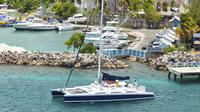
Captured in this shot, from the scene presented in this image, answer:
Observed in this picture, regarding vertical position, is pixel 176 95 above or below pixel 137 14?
below

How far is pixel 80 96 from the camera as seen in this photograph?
6250 cm

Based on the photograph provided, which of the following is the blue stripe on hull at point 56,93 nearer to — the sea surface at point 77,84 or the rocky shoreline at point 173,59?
the sea surface at point 77,84

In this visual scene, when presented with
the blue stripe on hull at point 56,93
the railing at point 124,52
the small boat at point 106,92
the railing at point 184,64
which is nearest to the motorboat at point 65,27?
the railing at point 124,52

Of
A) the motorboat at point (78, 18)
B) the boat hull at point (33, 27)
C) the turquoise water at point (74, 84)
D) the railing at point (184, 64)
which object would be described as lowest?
the turquoise water at point (74, 84)

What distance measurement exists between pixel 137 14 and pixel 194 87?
66.0 metres

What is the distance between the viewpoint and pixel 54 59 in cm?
8550

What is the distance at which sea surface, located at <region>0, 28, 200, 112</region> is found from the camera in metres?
61.9

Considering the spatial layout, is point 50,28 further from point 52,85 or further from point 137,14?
point 52,85

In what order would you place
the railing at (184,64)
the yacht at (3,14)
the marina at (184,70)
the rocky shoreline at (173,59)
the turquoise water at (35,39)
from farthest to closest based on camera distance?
the yacht at (3,14)
the turquoise water at (35,39)
the rocky shoreline at (173,59)
the railing at (184,64)
the marina at (184,70)

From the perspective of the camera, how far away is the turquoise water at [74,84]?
6191 centimetres

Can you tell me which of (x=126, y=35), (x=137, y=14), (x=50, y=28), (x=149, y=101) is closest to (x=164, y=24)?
(x=137, y=14)

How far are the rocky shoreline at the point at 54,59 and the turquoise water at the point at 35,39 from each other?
16124 millimetres

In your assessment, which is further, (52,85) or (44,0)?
(44,0)

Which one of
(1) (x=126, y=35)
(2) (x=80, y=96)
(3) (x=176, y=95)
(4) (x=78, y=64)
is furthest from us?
(1) (x=126, y=35)
